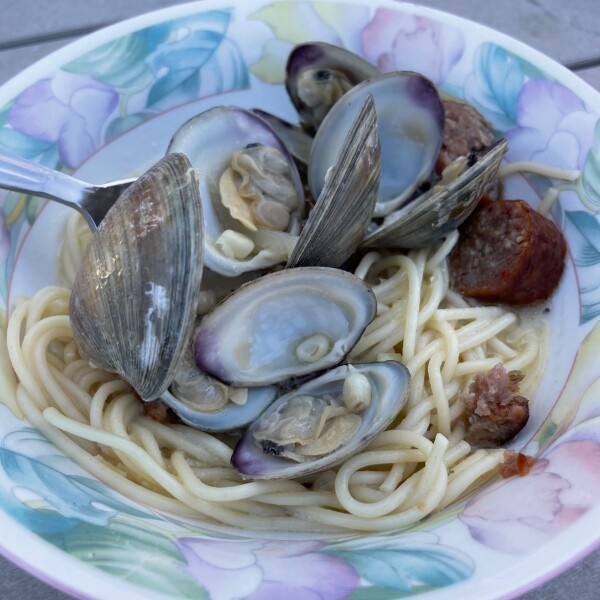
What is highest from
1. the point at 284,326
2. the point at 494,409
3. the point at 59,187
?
the point at 59,187

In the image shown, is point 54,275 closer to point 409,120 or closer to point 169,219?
point 169,219

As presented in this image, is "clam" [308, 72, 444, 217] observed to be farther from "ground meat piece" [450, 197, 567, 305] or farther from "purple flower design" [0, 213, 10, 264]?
"purple flower design" [0, 213, 10, 264]

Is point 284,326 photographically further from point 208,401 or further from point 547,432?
point 547,432

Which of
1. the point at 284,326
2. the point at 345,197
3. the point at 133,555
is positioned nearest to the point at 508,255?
the point at 345,197

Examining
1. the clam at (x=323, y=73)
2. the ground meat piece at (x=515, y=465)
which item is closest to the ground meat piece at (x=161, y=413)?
the ground meat piece at (x=515, y=465)

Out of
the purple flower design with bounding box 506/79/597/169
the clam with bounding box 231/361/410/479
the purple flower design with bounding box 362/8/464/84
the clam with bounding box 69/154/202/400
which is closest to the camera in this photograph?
the clam with bounding box 69/154/202/400

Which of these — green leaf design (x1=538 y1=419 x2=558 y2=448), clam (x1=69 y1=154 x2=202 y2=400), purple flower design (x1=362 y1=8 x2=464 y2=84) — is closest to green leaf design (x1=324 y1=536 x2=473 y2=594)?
green leaf design (x1=538 y1=419 x2=558 y2=448)

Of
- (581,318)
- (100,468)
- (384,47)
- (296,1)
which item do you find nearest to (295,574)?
(100,468)
